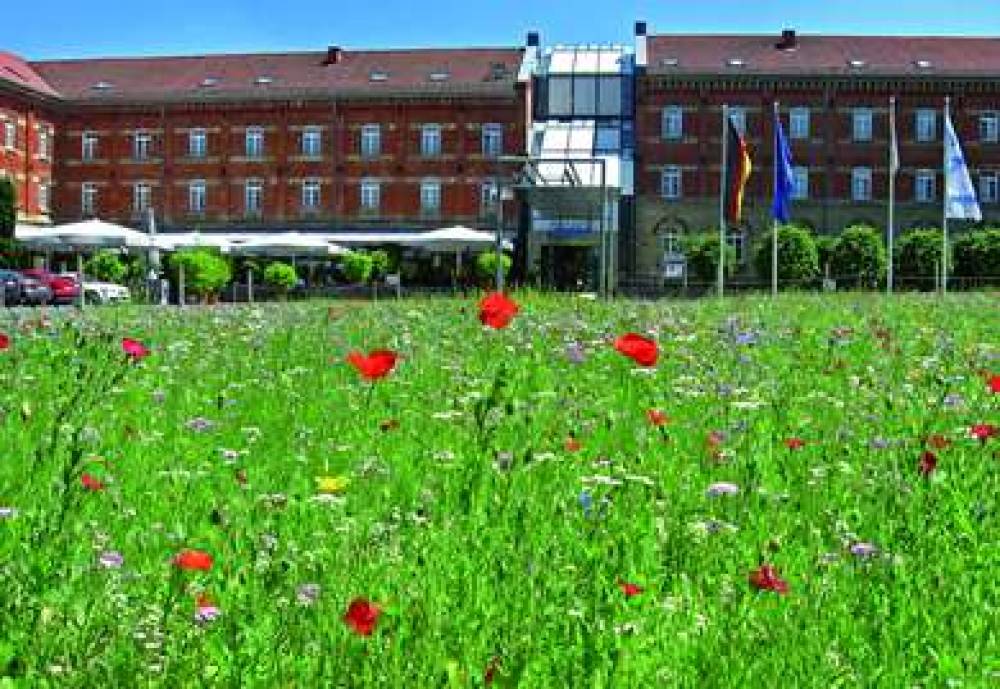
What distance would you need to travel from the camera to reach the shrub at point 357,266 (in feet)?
148

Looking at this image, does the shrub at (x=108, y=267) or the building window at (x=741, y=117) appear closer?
the shrub at (x=108, y=267)

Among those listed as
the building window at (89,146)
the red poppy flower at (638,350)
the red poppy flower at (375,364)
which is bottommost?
the red poppy flower at (375,364)

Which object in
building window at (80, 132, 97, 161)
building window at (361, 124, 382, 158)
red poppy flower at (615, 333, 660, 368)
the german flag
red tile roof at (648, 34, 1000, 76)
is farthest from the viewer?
building window at (80, 132, 97, 161)

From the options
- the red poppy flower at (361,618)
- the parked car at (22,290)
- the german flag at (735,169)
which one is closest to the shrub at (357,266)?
the parked car at (22,290)

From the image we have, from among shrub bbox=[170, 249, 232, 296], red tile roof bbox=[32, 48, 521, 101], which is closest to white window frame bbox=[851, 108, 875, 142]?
red tile roof bbox=[32, 48, 521, 101]

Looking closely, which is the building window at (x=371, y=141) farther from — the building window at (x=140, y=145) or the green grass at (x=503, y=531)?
the green grass at (x=503, y=531)

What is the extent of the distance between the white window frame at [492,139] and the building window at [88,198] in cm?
1784

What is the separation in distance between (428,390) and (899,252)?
41.9 m

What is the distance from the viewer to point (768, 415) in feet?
16.7

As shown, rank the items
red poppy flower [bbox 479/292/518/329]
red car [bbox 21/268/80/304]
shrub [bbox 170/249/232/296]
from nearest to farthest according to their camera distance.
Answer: red poppy flower [bbox 479/292/518/329]
shrub [bbox 170/249/232/296]
red car [bbox 21/268/80/304]

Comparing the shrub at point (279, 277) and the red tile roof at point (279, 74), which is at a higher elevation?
the red tile roof at point (279, 74)

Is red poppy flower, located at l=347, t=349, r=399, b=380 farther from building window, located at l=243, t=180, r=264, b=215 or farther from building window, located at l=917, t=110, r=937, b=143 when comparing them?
building window, located at l=243, t=180, r=264, b=215

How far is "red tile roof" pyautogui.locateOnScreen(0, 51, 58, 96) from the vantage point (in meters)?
57.3

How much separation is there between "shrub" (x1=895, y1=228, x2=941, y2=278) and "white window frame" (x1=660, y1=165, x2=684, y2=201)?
44.0 feet
